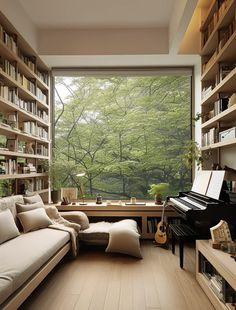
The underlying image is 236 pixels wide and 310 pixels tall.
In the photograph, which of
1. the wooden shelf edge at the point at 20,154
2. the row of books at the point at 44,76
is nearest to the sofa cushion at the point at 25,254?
the wooden shelf edge at the point at 20,154

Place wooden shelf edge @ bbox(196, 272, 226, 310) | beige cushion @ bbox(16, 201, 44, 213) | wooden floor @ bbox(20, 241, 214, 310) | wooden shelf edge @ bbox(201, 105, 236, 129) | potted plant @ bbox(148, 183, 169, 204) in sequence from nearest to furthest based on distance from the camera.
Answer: wooden shelf edge @ bbox(196, 272, 226, 310) < wooden floor @ bbox(20, 241, 214, 310) < wooden shelf edge @ bbox(201, 105, 236, 129) < beige cushion @ bbox(16, 201, 44, 213) < potted plant @ bbox(148, 183, 169, 204)

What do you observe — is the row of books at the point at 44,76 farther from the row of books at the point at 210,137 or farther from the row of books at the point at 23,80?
the row of books at the point at 210,137

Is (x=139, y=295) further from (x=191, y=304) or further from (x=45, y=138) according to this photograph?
(x=45, y=138)

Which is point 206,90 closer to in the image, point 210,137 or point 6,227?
point 210,137

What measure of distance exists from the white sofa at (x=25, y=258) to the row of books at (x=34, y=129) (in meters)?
1.10

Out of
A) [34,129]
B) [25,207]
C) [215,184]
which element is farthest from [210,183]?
[34,129]

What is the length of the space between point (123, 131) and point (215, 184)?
8.28 feet

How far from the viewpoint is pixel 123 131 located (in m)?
5.66

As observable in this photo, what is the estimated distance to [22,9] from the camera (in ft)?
14.0

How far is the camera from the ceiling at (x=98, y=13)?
419 cm

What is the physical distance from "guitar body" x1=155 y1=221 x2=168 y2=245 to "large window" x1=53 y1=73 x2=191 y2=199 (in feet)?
3.41

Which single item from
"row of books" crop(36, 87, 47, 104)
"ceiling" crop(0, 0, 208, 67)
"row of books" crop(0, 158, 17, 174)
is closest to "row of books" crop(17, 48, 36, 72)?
"ceiling" crop(0, 0, 208, 67)

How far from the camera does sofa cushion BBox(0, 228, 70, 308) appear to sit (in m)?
2.10

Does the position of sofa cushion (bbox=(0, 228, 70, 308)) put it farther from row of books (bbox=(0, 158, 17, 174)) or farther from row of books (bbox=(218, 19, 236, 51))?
row of books (bbox=(218, 19, 236, 51))
